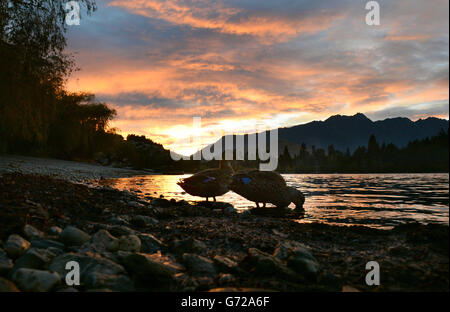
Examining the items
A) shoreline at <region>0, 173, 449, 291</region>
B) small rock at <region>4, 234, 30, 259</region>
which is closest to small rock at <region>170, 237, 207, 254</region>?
shoreline at <region>0, 173, 449, 291</region>

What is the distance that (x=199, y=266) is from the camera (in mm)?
3889

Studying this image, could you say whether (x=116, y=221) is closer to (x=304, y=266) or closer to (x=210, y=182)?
(x=304, y=266)

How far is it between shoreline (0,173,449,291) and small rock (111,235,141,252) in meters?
0.02

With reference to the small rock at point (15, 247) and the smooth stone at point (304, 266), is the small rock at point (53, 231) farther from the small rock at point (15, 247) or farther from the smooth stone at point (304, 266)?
the smooth stone at point (304, 266)

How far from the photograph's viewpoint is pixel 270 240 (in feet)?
18.6

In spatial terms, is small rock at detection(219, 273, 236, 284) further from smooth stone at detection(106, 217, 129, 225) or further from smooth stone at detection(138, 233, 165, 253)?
smooth stone at detection(106, 217, 129, 225)

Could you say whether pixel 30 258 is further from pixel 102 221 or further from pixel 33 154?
pixel 33 154

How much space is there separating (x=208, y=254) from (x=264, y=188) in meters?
Result: 6.38

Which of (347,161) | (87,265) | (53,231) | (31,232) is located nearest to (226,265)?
(87,265)

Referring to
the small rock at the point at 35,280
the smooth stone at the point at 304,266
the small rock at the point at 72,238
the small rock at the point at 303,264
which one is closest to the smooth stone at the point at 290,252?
the small rock at the point at 303,264

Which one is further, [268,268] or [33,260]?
[268,268]

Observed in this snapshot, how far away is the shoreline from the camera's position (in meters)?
3.44

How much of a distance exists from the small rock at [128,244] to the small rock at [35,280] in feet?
4.02
